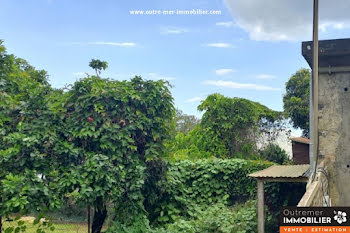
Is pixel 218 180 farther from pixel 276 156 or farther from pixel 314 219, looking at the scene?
pixel 314 219

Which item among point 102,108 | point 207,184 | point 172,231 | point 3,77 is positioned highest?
point 3,77

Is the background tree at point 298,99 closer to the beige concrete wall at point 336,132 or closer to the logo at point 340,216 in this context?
the beige concrete wall at point 336,132

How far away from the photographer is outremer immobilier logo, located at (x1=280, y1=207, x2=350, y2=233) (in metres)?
4.00

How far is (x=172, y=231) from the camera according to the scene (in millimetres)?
8750

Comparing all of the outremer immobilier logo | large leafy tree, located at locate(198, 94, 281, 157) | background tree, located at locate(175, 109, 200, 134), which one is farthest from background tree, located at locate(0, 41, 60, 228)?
background tree, located at locate(175, 109, 200, 134)

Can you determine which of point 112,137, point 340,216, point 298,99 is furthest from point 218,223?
point 298,99

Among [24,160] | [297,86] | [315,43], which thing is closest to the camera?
[315,43]

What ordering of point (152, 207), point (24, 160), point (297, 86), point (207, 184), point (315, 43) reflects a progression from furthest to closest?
point (297, 86)
point (207, 184)
point (152, 207)
point (24, 160)
point (315, 43)

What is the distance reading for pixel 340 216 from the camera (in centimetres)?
421

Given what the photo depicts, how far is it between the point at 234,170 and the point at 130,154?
16.7 ft

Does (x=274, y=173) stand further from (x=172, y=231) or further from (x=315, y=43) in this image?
(x=315, y=43)

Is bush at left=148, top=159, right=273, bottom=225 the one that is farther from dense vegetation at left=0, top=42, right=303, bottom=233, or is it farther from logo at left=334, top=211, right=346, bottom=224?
logo at left=334, top=211, right=346, bottom=224

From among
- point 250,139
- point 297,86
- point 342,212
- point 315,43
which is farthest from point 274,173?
point 297,86

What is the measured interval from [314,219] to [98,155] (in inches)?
188
